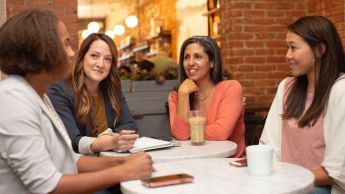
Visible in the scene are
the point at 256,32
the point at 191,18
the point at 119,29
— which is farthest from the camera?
the point at 119,29

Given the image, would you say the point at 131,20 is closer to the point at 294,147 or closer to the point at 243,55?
the point at 243,55

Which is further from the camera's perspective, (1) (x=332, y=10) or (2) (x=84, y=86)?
(1) (x=332, y=10)

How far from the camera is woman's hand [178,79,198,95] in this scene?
8.38 feet

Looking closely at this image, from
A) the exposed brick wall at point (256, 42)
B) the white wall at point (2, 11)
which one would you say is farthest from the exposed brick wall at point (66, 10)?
the exposed brick wall at point (256, 42)

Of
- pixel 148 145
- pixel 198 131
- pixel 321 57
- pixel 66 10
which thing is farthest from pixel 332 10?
pixel 148 145

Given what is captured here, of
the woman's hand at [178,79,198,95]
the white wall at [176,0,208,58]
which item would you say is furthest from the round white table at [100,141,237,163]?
the white wall at [176,0,208,58]

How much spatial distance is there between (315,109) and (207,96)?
0.86 meters

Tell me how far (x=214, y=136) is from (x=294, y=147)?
486mm

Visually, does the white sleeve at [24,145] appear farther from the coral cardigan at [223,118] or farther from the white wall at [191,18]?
the white wall at [191,18]

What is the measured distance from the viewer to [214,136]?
7.66 ft

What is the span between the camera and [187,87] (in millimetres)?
2572

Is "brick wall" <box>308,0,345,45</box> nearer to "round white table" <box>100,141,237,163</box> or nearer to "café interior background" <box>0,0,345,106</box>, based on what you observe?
"café interior background" <box>0,0,345,106</box>

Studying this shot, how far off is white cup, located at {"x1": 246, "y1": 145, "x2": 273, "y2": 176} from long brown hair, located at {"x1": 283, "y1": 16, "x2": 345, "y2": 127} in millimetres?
583

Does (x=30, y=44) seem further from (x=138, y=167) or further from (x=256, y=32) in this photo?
(x=256, y=32)
